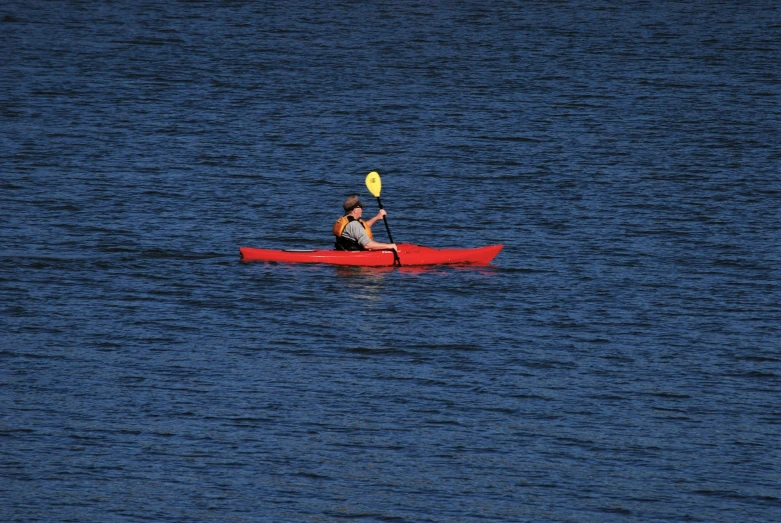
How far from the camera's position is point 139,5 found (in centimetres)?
4006

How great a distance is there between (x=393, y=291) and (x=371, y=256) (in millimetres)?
954

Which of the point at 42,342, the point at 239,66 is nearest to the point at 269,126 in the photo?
the point at 239,66

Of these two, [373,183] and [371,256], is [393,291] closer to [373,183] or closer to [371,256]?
[371,256]

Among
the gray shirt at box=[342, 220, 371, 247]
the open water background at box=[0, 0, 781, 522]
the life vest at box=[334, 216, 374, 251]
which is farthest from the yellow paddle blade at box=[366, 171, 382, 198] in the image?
the gray shirt at box=[342, 220, 371, 247]

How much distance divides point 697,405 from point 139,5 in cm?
3117

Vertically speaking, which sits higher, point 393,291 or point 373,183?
point 373,183

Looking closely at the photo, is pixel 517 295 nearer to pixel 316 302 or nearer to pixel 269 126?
pixel 316 302

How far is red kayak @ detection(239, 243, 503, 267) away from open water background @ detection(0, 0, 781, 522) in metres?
0.18

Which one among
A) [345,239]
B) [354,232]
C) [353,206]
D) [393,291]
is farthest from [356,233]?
[393,291]

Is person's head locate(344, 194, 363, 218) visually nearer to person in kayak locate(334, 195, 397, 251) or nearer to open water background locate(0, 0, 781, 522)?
person in kayak locate(334, 195, 397, 251)

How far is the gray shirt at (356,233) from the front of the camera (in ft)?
55.6

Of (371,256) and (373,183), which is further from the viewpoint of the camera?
(373,183)

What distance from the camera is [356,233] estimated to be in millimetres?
16969

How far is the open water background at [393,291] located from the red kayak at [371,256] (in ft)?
0.60
